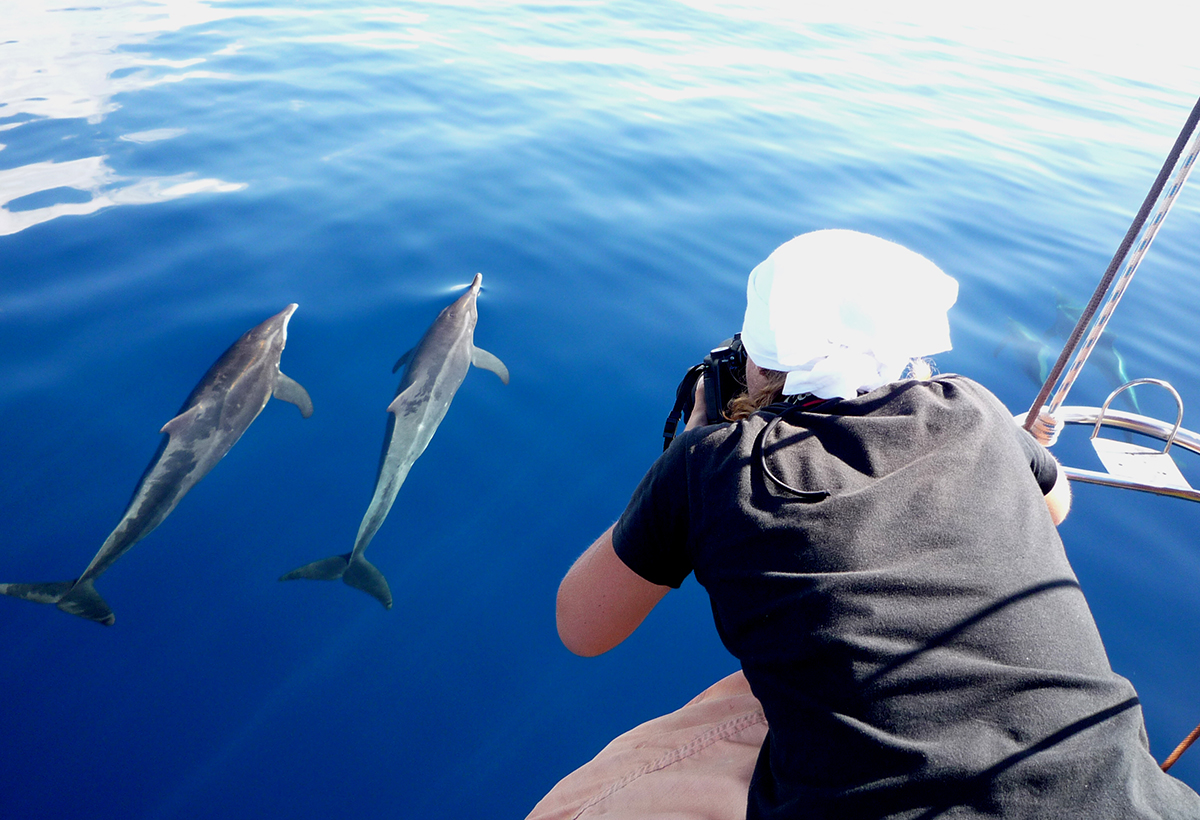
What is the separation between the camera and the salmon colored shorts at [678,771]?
1830 millimetres

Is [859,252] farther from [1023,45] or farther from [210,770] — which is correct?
[1023,45]

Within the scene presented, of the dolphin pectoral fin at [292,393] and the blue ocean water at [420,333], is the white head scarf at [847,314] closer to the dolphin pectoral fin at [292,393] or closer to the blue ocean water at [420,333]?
the blue ocean water at [420,333]

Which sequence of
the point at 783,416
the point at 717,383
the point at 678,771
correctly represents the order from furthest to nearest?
the point at 717,383 → the point at 678,771 → the point at 783,416

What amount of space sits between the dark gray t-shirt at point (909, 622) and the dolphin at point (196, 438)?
381 cm

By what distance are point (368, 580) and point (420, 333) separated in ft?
8.12

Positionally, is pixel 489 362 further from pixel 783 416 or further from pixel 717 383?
pixel 783 416

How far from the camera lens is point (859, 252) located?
1873 millimetres

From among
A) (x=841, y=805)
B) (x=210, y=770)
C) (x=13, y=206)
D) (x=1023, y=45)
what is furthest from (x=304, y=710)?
(x=1023, y=45)

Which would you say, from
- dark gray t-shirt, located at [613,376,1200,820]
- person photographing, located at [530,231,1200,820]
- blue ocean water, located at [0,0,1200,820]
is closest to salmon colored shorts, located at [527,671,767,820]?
person photographing, located at [530,231,1200,820]

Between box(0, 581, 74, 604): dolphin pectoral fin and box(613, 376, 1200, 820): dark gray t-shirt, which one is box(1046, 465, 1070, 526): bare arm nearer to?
box(613, 376, 1200, 820): dark gray t-shirt

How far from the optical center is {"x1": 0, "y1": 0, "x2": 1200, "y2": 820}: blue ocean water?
348 centimetres

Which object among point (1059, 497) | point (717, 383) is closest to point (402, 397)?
point (717, 383)

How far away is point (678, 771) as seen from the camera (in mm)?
2000

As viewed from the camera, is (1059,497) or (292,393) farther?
(292,393)
